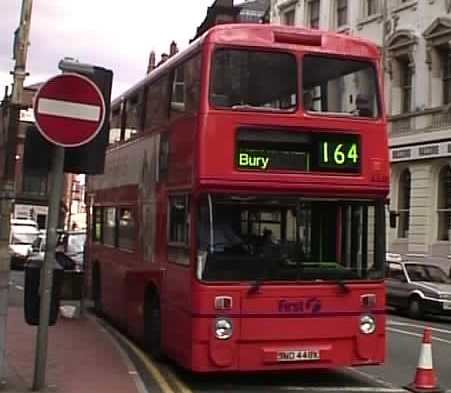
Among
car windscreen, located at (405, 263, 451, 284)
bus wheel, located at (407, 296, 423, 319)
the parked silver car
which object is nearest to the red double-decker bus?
the parked silver car

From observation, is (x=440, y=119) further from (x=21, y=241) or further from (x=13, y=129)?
(x=13, y=129)

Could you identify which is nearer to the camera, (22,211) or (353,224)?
(353,224)

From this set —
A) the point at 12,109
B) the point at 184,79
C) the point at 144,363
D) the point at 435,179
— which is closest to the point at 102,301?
the point at 12,109

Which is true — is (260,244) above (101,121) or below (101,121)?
below

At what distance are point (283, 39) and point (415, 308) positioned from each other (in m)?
13.9

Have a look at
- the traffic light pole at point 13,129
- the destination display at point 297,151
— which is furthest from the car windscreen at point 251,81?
the traffic light pole at point 13,129

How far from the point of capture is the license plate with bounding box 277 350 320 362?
9.95 m

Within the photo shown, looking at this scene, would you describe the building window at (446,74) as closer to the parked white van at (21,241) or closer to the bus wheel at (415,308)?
the bus wheel at (415,308)

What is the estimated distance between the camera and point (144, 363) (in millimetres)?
11820

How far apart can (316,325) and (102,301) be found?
25.9ft

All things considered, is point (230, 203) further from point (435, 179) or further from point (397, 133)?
point (397, 133)

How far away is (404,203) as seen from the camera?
116ft

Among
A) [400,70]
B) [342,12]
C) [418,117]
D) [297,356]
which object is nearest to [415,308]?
[418,117]

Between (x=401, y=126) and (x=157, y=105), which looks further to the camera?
(x=401, y=126)
